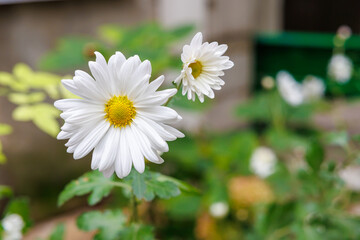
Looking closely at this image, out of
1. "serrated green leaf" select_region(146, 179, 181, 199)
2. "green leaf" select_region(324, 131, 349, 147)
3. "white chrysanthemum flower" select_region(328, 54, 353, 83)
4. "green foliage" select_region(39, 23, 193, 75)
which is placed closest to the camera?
"serrated green leaf" select_region(146, 179, 181, 199)

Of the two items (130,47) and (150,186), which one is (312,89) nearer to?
(130,47)

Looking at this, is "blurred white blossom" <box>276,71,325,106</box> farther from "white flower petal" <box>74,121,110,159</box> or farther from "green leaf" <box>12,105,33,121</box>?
"white flower petal" <box>74,121,110,159</box>

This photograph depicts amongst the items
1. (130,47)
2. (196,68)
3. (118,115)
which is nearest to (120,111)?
(118,115)

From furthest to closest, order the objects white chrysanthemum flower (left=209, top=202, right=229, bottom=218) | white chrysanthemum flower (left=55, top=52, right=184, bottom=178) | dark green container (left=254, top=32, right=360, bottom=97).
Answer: dark green container (left=254, top=32, right=360, bottom=97), white chrysanthemum flower (left=209, top=202, right=229, bottom=218), white chrysanthemum flower (left=55, top=52, right=184, bottom=178)

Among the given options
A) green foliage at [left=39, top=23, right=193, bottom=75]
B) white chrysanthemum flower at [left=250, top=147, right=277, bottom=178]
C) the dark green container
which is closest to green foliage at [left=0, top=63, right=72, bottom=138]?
green foliage at [left=39, top=23, right=193, bottom=75]

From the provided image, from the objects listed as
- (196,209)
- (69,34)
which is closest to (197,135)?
(196,209)

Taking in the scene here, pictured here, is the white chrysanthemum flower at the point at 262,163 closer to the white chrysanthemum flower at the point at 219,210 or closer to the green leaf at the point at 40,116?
the white chrysanthemum flower at the point at 219,210
